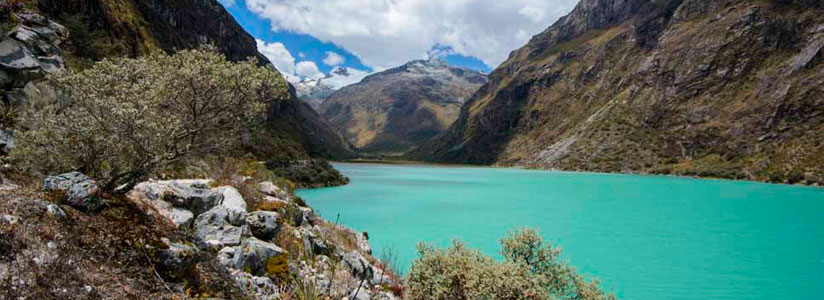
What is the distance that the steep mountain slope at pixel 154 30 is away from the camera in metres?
54.8

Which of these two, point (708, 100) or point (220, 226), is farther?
point (708, 100)

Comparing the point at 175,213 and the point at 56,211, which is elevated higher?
the point at 56,211

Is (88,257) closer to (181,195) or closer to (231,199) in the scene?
(181,195)

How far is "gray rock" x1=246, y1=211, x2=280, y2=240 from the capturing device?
10.2 m

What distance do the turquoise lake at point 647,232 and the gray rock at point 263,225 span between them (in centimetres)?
1222

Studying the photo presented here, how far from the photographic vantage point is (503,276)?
354 inches

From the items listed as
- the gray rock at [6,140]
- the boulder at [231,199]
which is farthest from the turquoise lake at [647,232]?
the gray rock at [6,140]

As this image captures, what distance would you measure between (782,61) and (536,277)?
148m

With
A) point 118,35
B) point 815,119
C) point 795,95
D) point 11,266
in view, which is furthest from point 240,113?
point 795,95

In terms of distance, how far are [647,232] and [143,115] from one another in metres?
34.3

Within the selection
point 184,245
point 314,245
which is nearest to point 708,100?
point 314,245

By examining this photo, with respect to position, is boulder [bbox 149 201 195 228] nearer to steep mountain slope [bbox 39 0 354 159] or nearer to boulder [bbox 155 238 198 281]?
boulder [bbox 155 238 198 281]

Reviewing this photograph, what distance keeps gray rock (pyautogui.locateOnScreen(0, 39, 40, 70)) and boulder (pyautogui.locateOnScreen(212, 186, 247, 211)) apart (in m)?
11.4

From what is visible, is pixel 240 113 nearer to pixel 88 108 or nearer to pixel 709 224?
pixel 88 108
